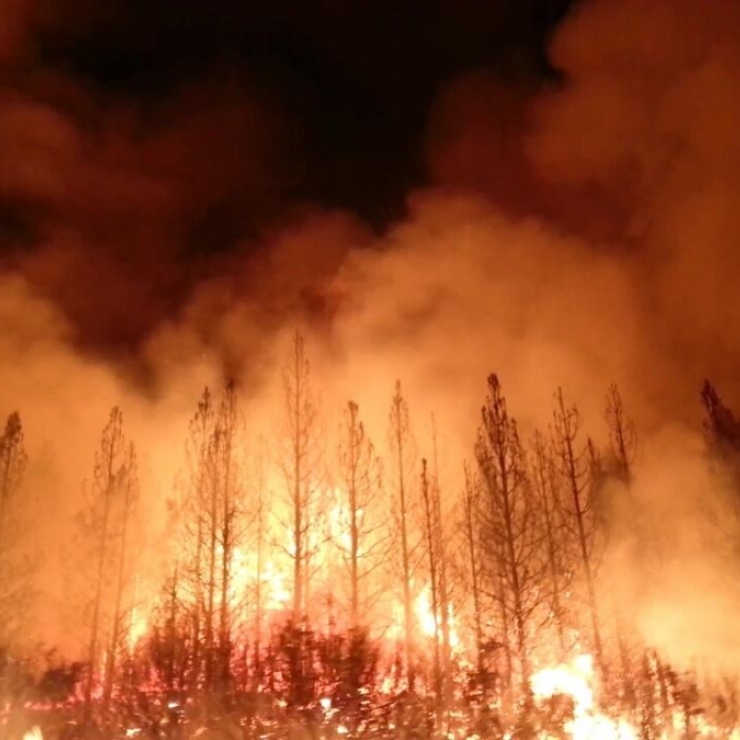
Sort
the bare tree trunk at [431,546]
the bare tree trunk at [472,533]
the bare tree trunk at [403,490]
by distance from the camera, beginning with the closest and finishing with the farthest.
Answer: the bare tree trunk at [403,490] < the bare tree trunk at [431,546] < the bare tree trunk at [472,533]

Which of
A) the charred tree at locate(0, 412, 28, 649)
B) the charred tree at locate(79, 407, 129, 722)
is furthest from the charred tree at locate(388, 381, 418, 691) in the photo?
the charred tree at locate(0, 412, 28, 649)

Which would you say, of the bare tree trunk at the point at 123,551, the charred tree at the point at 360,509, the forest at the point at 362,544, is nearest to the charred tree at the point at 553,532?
the forest at the point at 362,544

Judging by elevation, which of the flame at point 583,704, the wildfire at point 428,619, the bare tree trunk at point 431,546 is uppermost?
the bare tree trunk at point 431,546

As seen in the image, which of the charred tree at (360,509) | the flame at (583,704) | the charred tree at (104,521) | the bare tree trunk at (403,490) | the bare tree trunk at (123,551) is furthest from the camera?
the charred tree at (104,521)

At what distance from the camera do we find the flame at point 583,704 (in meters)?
12.1

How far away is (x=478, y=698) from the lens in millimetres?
9961

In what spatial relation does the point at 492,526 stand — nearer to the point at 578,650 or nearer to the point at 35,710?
the point at 578,650

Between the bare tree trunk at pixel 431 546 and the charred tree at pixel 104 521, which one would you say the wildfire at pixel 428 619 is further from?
the charred tree at pixel 104 521

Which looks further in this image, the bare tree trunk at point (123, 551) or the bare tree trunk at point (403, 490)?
the bare tree trunk at point (403, 490)

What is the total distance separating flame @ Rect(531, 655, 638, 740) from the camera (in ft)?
39.7

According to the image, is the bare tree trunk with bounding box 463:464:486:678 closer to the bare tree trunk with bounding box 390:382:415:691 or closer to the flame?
the bare tree trunk with bounding box 390:382:415:691

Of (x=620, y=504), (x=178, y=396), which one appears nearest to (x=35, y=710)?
(x=620, y=504)

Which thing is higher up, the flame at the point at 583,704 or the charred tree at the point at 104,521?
the charred tree at the point at 104,521

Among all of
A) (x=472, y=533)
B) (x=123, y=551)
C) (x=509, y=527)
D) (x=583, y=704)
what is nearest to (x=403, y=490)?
(x=472, y=533)
